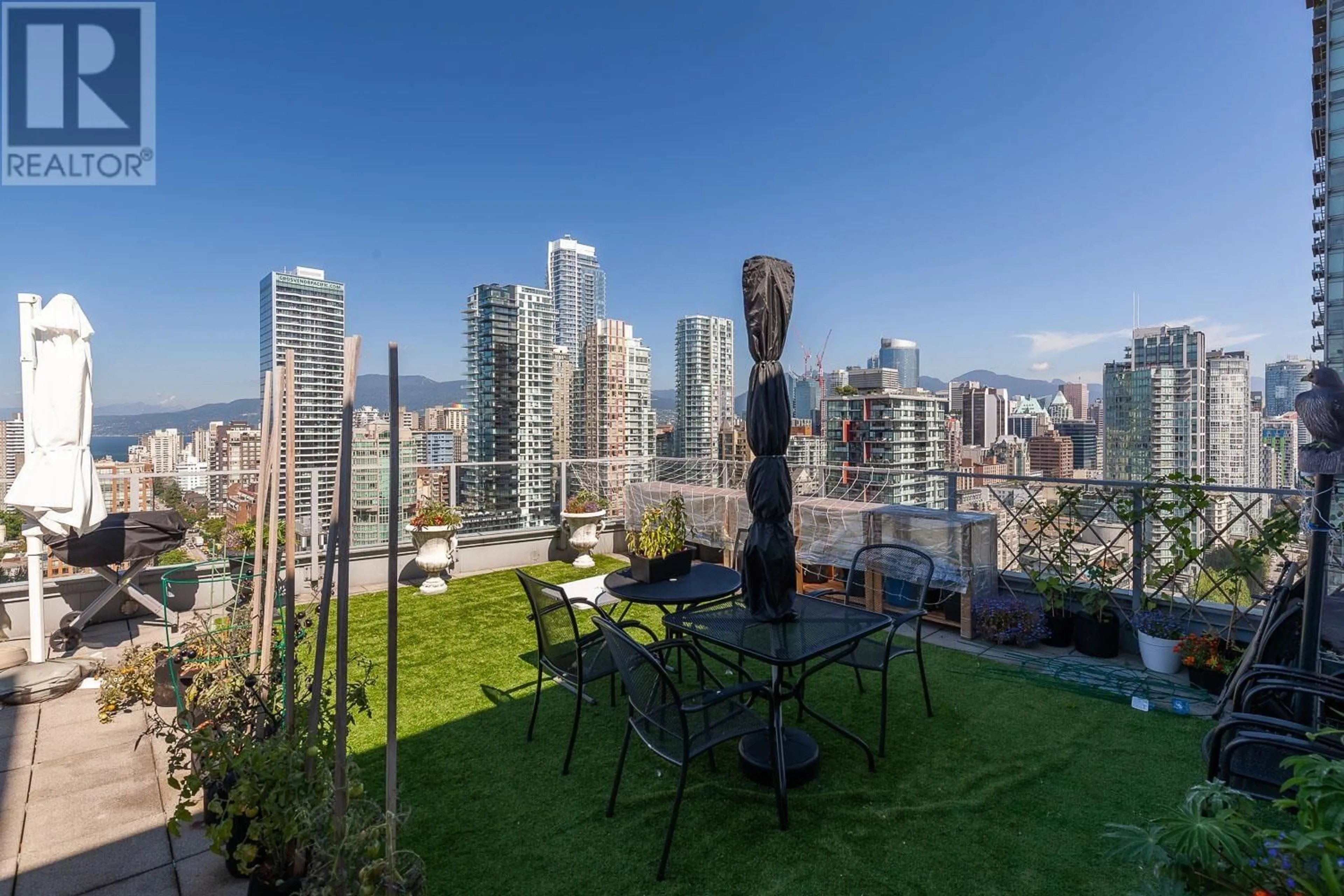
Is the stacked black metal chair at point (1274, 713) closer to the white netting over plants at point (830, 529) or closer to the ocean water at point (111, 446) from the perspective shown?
the white netting over plants at point (830, 529)

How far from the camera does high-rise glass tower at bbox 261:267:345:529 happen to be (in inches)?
173

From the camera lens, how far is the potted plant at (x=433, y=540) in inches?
244

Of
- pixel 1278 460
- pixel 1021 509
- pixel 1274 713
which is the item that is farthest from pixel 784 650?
pixel 1278 460

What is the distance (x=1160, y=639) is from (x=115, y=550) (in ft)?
24.3

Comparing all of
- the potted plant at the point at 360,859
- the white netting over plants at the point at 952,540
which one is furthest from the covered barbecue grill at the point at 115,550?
the white netting over plants at the point at 952,540

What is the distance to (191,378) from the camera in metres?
12.4

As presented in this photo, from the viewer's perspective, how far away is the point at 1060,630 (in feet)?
14.9

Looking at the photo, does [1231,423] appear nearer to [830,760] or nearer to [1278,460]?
[1278,460]

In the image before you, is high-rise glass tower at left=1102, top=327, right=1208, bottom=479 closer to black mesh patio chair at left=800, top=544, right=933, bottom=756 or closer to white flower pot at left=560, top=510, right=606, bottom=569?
black mesh patio chair at left=800, top=544, right=933, bottom=756

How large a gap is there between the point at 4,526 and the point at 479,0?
29.8 feet

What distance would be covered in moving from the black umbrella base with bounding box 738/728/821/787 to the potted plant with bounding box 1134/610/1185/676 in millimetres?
2728

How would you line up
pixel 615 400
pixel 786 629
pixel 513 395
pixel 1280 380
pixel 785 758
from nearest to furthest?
pixel 785 758
pixel 786 629
pixel 513 395
pixel 615 400
pixel 1280 380

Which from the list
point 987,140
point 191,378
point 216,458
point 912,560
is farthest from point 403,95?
point 912,560


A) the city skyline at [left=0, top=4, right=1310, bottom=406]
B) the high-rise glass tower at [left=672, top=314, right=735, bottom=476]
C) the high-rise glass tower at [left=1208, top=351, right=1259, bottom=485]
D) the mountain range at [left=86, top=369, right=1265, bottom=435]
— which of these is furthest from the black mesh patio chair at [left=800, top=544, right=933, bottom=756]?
the high-rise glass tower at [left=672, top=314, right=735, bottom=476]
